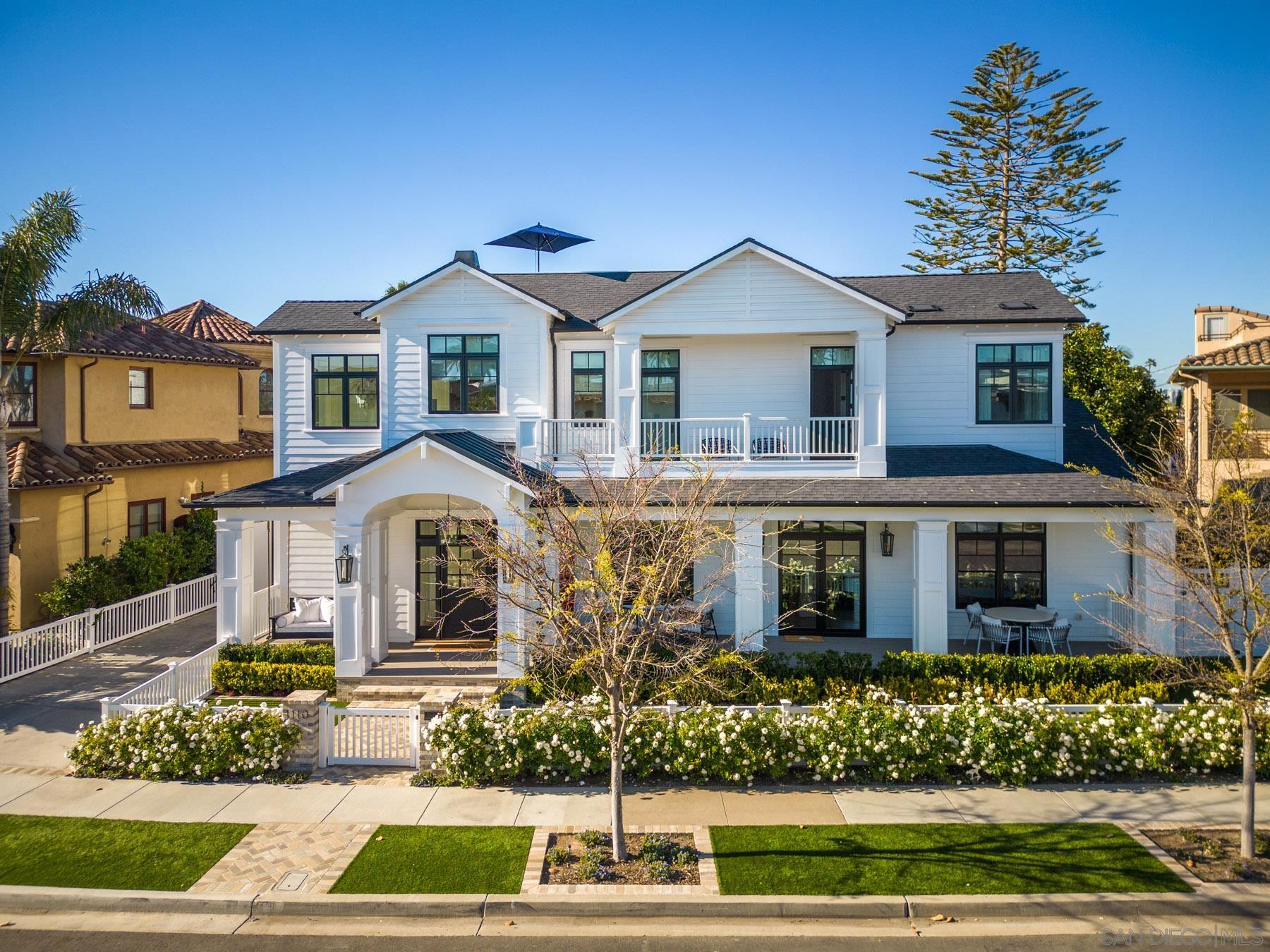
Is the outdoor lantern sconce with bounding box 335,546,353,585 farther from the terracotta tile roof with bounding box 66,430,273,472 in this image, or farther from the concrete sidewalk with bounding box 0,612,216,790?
the terracotta tile roof with bounding box 66,430,273,472

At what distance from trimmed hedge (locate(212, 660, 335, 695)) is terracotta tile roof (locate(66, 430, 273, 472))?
29.0ft

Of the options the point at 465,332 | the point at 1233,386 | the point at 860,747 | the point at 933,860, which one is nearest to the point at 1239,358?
the point at 1233,386

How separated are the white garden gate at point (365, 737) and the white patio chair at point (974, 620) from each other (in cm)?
1066

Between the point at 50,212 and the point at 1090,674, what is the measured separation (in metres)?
20.5

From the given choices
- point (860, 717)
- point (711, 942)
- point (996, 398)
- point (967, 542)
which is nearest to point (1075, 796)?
point (860, 717)

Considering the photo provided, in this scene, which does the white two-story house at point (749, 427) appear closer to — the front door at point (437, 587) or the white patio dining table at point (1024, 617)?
the front door at point (437, 587)

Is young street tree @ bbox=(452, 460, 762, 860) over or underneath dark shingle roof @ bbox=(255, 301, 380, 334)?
underneath

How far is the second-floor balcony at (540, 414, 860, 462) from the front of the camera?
16.6m

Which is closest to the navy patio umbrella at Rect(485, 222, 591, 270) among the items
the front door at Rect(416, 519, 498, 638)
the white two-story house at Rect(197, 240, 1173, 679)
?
the white two-story house at Rect(197, 240, 1173, 679)

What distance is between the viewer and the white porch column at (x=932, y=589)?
1512 centimetres

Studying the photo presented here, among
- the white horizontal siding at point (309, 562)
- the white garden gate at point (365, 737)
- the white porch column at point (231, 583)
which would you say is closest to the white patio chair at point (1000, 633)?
the white garden gate at point (365, 737)

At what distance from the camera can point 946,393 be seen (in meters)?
18.4

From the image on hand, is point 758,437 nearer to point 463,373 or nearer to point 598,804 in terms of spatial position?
A: point 463,373

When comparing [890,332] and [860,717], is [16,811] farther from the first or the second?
[890,332]
